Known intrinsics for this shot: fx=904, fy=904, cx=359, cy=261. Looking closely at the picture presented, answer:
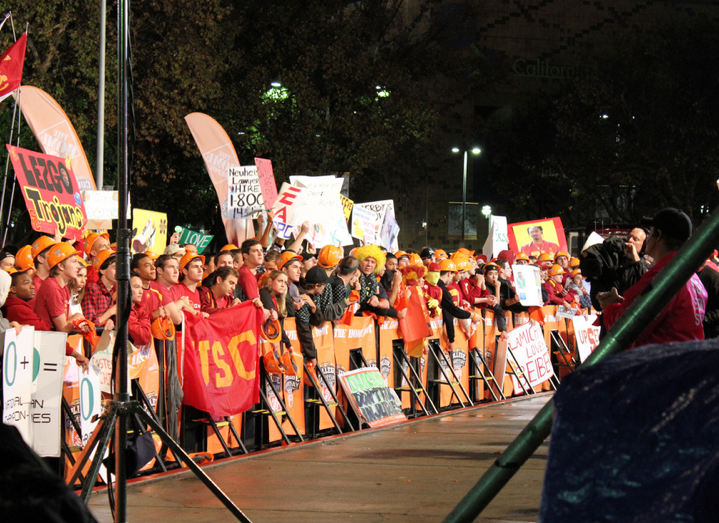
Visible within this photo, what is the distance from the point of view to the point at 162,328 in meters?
8.50

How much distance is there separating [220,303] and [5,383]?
3.28 meters

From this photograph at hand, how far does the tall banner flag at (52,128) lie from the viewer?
16422 millimetres

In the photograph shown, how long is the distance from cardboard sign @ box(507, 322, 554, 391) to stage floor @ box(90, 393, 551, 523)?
475 centimetres

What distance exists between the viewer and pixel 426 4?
37.3 m

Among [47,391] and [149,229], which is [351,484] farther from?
[149,229]

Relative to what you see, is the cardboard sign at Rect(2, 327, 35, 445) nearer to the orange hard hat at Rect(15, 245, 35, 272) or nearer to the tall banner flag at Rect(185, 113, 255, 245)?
the orange hard hat at Rect(15, 245, 35, 272)

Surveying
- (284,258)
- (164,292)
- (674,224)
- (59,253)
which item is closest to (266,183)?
(284,258)

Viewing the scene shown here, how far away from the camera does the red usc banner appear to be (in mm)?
8875

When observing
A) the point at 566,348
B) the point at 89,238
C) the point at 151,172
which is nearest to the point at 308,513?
the point at 89,238

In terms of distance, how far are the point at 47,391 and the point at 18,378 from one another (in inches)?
10.5

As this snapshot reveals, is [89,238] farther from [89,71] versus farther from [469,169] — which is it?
[469,169]

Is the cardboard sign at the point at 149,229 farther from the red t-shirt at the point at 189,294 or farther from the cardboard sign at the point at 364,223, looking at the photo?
the red t-shirt at the point at 189,294

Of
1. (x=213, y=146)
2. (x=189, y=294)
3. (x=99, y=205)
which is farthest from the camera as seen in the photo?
(x=213, y=146)

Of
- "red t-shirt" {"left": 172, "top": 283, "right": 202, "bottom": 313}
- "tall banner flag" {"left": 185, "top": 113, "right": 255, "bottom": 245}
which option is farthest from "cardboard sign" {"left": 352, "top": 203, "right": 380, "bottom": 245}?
"red t-shirt" {"left": 172, "top": 283, "right": 202, "bottom": 313}
